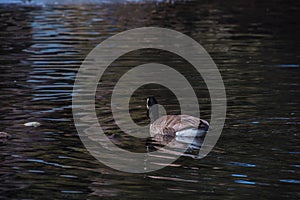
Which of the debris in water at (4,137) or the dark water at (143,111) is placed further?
the debris in water at (4,137)

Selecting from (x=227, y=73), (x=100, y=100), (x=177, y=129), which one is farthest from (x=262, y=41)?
(x=177, y=129)

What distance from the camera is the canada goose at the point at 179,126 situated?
12.1m

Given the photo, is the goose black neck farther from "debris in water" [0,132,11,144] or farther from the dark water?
"debris in water" [0,132,11,144]

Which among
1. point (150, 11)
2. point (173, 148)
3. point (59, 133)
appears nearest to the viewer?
point (173, 148)

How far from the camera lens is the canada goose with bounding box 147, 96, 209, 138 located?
12.1 meters

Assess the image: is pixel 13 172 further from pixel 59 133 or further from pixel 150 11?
pixel 150 11

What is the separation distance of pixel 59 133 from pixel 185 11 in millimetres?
21523

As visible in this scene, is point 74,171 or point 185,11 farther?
point 185,11

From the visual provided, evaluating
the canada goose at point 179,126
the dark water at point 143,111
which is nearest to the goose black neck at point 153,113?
the canada goose at point 179,126

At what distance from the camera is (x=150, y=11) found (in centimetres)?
3341

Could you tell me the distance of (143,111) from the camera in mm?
14500

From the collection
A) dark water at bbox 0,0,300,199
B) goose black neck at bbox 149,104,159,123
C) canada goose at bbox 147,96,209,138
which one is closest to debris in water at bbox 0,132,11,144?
dark water at bbox 0,0,300,199

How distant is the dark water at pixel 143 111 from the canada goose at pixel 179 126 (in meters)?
0.39

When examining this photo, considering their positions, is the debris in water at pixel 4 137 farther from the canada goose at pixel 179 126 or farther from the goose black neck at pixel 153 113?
the goose black neck at pixel 153 113
